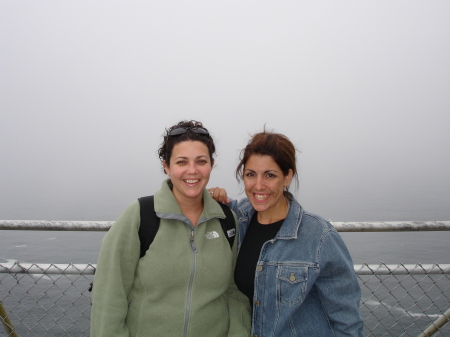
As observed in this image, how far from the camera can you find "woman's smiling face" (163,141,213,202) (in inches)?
86.7

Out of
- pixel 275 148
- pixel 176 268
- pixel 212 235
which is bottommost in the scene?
pixel 176 268

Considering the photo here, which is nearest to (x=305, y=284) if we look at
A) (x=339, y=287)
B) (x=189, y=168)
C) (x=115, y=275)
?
(x=339, y=287)

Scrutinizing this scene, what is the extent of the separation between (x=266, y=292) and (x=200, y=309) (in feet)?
1.44

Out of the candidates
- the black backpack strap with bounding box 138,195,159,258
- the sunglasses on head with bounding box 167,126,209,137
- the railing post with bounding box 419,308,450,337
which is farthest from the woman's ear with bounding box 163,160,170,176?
the railing post with bounding box 419,308,450,337

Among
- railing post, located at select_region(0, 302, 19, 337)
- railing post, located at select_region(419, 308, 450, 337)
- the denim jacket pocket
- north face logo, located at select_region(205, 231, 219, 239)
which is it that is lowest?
railing post, located at select_region(0, 302, 19, 337)

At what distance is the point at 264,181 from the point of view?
2273 mm

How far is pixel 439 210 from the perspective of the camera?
3366 inches

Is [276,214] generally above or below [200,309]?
above

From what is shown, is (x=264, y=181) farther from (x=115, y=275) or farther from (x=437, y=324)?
(x=437, y=324)

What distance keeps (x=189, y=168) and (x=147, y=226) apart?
0.46 meters

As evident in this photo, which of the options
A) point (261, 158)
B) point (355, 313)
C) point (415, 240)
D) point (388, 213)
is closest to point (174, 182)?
point (261, 158)

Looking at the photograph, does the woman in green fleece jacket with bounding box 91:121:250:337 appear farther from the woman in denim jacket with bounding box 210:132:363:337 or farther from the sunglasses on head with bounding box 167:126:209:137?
the woman in denim jacket with bounding box 210:132:363:337

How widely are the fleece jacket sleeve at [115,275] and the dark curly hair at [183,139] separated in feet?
1.70

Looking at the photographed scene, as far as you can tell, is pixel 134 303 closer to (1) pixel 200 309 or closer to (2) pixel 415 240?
(1) pixel 200 309
